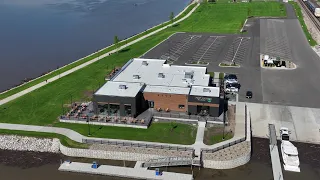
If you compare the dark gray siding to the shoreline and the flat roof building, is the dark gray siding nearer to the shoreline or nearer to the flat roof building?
the flat roof building

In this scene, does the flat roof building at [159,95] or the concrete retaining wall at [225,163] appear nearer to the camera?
the concrete retaining wall at [225,163]

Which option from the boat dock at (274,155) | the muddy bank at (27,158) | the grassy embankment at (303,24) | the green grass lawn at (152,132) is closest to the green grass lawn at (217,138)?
the green grass lawn at (152,132)

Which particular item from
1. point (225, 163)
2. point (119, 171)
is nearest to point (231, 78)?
point (225, 163)

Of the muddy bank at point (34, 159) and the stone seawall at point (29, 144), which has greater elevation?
the stone seawall at point (29, 144)

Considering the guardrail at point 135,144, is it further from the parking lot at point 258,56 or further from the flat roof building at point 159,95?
the parking lot at point 258,56

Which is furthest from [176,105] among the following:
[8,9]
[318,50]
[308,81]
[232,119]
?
[8,9]

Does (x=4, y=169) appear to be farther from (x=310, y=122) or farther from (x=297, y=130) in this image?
(x=310, y=122)

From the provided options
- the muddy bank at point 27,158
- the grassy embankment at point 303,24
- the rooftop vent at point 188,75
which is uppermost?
the grassy embankment at point 303,24
